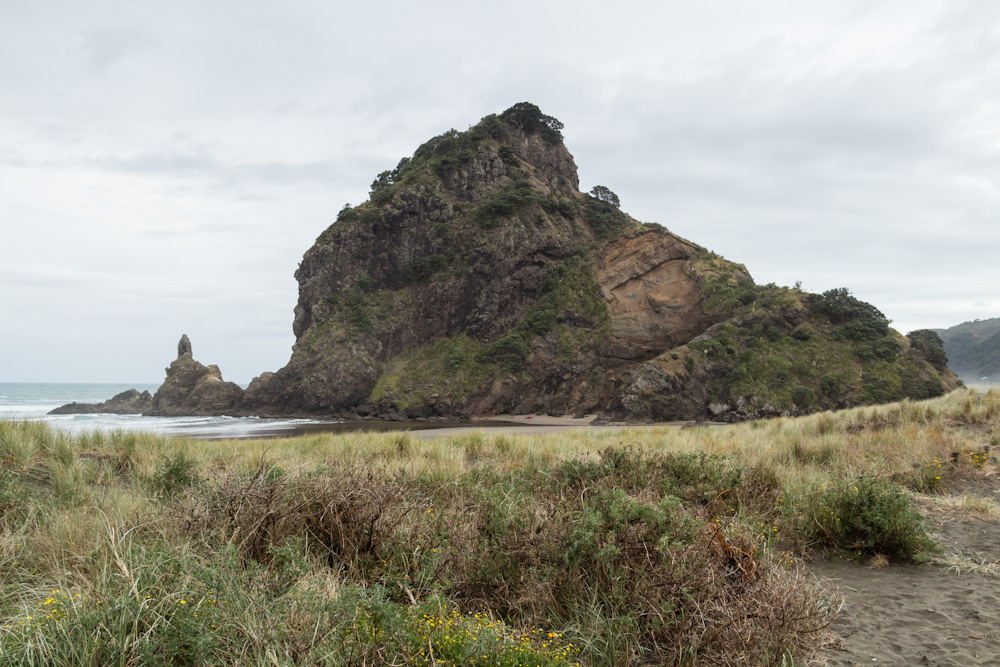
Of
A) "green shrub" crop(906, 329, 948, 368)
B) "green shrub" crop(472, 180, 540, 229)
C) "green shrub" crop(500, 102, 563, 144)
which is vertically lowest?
"green shrub" crop(906, 329, 948, 368)

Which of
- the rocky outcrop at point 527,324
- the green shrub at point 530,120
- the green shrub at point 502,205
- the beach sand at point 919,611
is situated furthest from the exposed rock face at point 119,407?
the beach sand at point 919,611

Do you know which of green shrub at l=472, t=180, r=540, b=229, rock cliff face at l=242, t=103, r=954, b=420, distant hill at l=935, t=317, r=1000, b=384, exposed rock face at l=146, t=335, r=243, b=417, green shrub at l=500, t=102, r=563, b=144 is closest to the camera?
rock cliff face at l=242, t=103, r=954, b=420

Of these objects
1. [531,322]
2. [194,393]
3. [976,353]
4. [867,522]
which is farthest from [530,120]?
[976,353]

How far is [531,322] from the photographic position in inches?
2143

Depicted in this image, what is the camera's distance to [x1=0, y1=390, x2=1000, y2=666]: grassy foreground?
2719 millimetres

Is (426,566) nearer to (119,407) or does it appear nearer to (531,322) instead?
(531,322)

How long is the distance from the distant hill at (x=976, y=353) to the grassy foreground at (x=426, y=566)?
325 ft

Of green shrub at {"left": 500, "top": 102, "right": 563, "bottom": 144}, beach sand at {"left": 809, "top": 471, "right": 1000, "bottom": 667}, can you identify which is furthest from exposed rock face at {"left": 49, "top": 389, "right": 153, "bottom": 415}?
beach sand at {"left": 809, "top": 471, "right": 1000, "bottom": 667}

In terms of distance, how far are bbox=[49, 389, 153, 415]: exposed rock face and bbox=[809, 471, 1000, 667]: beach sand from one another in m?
73.6

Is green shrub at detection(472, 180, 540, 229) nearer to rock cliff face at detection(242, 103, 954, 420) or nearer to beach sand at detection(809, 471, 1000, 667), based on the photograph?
rock cliff face at detection(242, 103, 954, 420)

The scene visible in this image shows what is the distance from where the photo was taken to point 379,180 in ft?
239

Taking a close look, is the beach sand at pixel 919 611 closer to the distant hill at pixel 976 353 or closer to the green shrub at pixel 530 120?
the green shrub at pixel 530 120

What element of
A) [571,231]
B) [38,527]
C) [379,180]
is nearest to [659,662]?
[38,527]

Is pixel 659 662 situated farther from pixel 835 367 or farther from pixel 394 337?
pixel 394 337
